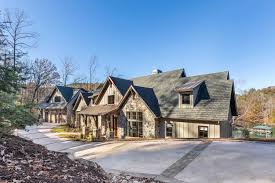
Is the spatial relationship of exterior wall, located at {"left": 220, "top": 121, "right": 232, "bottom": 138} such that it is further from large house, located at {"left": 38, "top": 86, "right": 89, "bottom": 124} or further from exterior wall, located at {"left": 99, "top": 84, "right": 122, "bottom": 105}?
large house, located at {"left": 38, "top": 86, "right": 89, "bottom": 124}

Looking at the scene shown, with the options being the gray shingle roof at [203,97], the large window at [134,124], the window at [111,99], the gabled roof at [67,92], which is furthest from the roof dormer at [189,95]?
the gabled roof at [67,92]

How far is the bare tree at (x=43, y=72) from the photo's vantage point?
4494 centimetres

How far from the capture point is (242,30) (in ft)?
65.3

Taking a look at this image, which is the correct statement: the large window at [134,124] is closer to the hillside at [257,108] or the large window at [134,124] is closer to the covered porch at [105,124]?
the covered porch at [105,124]

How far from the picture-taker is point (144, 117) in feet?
71.0

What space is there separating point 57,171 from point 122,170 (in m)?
3.89

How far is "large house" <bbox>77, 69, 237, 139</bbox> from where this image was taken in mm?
18125

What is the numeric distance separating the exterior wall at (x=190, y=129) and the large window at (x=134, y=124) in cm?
352

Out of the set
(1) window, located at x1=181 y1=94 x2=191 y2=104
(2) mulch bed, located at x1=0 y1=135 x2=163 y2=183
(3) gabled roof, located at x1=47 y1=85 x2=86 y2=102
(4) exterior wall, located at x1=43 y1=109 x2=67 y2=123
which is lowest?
(4) exterior wall, located at x1=43 y1=109 x2=67 y2=123

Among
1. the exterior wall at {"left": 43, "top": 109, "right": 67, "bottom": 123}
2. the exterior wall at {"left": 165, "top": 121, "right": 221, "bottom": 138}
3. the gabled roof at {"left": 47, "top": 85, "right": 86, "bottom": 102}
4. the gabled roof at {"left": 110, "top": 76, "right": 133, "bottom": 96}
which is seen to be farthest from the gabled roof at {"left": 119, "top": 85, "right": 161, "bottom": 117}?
the exterior wall at {"left": 43, "top": 109, "right": 67, "bottom": 123}

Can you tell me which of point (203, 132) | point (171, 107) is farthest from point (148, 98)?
point (203, 132)

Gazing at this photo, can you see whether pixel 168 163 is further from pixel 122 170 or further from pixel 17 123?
pixel 17 123

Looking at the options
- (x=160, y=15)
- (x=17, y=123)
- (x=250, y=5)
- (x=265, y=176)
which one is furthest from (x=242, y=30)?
(x=17, y=123)

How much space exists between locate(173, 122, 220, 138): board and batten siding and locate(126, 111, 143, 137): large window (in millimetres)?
3603
